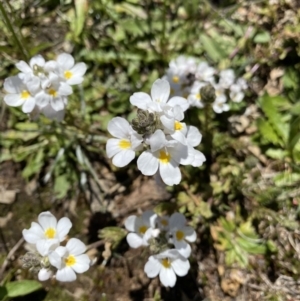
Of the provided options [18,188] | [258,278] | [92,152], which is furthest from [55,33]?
[258,278]

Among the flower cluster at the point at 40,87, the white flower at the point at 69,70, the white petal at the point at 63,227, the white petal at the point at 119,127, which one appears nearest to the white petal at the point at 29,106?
the flower cluster at the point at 40,87

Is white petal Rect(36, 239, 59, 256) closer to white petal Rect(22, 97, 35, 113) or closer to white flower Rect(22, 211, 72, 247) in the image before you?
white flower Rect(22, 211, 72, 247)

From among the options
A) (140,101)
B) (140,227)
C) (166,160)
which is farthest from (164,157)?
(140,227)

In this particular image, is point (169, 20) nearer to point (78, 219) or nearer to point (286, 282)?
point (78, 219)

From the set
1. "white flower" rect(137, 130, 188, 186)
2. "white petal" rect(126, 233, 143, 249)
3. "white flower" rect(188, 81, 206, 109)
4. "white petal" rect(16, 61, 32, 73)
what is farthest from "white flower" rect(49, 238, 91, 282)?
"white flower" rect(188, 81, 206, 109)

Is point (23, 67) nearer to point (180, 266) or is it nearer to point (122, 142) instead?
point (122, 142)
